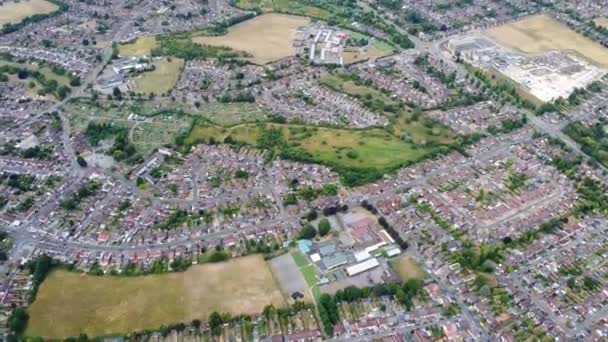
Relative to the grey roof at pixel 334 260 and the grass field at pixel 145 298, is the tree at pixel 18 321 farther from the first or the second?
the grey roof at pixel 334 260

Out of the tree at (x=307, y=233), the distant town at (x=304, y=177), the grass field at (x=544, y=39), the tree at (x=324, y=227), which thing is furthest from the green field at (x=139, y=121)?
the grass field at (x=544, y=39)

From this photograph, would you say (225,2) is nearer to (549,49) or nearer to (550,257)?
(549,49)

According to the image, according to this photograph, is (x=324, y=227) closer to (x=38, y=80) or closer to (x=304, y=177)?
(x=304, y=177)

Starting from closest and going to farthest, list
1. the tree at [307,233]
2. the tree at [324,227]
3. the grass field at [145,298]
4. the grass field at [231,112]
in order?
the grass field at [145,298], the tree at [307,233], the tree at [324,227], the grass field at [231,112]

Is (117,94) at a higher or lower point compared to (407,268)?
lower

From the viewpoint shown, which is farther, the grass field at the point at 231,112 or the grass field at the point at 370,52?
the grass field at the point at 370,52

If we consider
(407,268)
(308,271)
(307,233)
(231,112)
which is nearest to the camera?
(308,271)

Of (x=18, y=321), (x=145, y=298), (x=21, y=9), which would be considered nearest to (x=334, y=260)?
(x=145, y=298)

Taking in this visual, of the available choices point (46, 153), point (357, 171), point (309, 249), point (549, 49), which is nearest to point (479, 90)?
point (549, 49)
